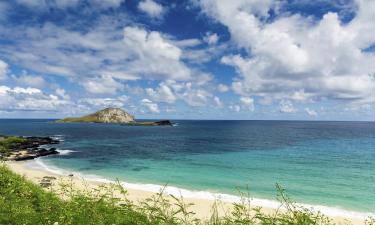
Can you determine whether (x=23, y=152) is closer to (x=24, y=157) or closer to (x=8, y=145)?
(x=24, y=157)

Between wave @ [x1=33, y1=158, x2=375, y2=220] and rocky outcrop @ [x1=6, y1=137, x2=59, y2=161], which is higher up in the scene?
rocky outcrop @ [x1=6, y1=137, x2=59, y2=161]

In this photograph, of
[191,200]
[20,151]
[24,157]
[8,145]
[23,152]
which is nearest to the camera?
[191,200]

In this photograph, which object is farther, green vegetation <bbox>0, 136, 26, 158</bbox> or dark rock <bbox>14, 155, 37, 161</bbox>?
green vegetation <bbox>0, 136, 26, 158</bbox>

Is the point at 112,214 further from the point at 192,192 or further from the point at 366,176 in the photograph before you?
the point at 366,176

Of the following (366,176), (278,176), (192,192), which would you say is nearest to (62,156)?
(192,192)

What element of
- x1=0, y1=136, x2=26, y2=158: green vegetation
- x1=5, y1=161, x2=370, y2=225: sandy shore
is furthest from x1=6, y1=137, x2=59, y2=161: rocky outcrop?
x1=5, y1=161, x2=370, y2=225: sandy shore

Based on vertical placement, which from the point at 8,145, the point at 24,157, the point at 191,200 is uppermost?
the point at 8,145

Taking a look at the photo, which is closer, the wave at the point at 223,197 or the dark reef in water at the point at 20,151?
the wave at the point at 223,197

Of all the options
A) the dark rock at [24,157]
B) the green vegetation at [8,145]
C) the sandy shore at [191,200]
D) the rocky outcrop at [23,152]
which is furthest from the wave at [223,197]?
the green vegetation at [8,145]

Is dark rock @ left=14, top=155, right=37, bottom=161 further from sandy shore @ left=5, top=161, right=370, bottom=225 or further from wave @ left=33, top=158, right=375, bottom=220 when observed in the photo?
wave @ left=33, top=158, right=375, bottom=220

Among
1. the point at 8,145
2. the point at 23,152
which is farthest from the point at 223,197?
the point at 8,145

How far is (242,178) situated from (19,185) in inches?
1340

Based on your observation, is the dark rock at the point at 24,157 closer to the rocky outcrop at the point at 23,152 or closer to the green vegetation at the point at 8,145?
the rocky outcrop at the point at 23,152

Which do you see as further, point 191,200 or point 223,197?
point 223,197
